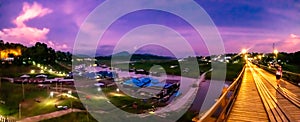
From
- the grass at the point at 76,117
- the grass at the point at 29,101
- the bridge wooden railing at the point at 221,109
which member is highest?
the bridge wooden railing at the point at 221,109

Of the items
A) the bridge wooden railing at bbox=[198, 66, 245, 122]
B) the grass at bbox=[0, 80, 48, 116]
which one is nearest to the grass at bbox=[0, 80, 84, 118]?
the grass at bbox=[0, 80, 48, 116]

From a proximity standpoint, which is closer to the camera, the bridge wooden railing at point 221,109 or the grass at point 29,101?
the bridge wooden railing at point 221,109

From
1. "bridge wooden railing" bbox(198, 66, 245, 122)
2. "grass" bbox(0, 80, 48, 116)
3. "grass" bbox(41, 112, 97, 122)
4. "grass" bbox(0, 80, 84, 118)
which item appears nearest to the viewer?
"bridge wooden railing" bbox(198, 66, 245, 122)

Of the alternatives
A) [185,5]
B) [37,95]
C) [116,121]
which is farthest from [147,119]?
[37,95]

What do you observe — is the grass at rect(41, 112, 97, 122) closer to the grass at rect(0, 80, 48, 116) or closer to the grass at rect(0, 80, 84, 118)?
the grass at rect(0, 80, 84, 118)

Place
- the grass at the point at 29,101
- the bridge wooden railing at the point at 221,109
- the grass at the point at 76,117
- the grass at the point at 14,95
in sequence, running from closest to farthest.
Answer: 1. the bridge wooden railing at the point at 221,109
2. the grass at the point at 76,117
3. the grass at the point at 29,101
4. the grass at the point at 14,95

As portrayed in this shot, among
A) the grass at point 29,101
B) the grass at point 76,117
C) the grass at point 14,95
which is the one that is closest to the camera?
the grass at point 76,117

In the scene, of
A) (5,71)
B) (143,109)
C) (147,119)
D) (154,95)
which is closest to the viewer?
(147,119)

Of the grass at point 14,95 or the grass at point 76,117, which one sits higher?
the grass at point 14,95

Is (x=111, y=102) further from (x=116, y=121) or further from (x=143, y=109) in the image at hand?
(x=116, y=121)

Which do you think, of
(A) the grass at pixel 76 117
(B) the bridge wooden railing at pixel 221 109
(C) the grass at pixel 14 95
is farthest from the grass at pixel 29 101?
(B) the bridge wooden railing at pixel 221 109

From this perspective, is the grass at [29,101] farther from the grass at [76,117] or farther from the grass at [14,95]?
the grass at [76,117]
